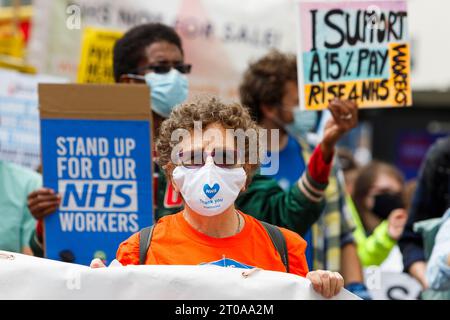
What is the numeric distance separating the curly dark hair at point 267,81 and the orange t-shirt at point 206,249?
2.11m

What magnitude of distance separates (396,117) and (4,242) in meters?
11.1

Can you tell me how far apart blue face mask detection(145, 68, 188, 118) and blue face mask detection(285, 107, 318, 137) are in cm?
95

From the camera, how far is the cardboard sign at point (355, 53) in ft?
15.2

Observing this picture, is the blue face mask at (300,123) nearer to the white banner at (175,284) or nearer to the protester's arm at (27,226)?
the protester's arm at (27,226)

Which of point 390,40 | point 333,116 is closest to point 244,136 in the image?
point 333,116

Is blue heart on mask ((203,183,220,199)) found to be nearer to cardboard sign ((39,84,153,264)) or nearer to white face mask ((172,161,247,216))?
white face mask ((172,161,247,216))

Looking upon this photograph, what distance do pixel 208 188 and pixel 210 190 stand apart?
0.01m

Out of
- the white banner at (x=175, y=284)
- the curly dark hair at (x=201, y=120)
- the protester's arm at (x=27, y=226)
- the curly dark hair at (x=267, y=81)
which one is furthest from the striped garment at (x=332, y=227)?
the white banner at (x=175, y=284)

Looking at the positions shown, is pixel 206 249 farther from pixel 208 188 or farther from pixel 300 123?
pixel 300 123

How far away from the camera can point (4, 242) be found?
4.77 meters

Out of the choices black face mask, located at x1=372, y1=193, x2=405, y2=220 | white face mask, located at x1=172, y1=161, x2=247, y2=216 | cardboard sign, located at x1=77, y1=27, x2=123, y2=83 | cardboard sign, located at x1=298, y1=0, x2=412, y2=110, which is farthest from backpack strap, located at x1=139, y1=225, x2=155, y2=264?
black face mask, located at x1=372, y1=193, x2=405, y2=220

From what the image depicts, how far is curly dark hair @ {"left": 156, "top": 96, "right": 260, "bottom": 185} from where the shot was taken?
→ 11.2 ft

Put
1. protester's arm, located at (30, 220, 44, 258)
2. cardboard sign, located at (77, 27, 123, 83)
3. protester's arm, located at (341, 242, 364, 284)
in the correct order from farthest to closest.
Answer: cardboard sign, located at (77, 27, 123, 83)
protester's arm, located at (341, 242, 364, 284)
protester's arm, located at (30, 220, 44, 258)
